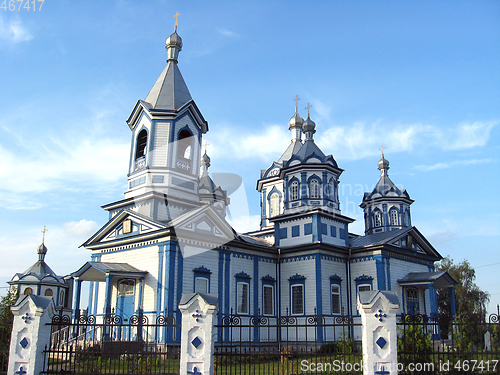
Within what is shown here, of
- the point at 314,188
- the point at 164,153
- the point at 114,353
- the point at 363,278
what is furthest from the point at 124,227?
the point at 114,353

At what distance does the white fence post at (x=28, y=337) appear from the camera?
29.9 feet

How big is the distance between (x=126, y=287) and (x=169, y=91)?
938 cm

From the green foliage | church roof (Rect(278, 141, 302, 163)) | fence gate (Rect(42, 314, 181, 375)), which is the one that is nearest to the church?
fence gate (Rect(42, 314, 181, 375))

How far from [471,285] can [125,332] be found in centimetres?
3311

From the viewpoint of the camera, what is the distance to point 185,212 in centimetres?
2069

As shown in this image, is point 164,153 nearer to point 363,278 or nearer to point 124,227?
point 124,227

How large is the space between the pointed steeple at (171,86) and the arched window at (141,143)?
4.46 ft

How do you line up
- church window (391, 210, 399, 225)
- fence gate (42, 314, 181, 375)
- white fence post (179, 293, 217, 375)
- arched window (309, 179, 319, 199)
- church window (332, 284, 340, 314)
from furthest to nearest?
church window (391, 210, 399, 225) < arched window (309, 179, 319, 199) < church window (332, 284, 340, 314) < fence gate (42, 314, 181, 375) < white fence post (179, 293, 217, 375)

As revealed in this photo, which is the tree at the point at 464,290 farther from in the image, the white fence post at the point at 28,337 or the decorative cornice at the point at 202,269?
the white fence post at the point at 28,337

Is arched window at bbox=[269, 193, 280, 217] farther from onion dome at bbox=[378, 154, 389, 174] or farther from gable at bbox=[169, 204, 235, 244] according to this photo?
onion dome at bbox=[378, 154, 389, 174]

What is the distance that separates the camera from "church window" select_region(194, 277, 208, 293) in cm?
1848

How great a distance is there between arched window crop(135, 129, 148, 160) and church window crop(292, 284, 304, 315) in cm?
963

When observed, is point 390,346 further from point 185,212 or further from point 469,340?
point 185,212

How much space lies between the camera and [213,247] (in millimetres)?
19578
